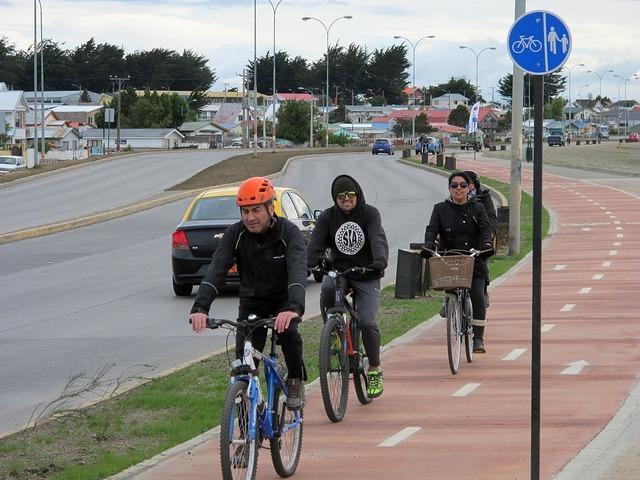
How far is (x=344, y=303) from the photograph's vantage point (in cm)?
964

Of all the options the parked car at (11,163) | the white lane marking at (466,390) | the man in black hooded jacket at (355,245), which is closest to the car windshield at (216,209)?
the white lane marking at (466,390)

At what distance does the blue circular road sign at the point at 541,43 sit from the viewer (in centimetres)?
733

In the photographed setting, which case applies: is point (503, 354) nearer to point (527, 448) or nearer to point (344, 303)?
point (344, 303)

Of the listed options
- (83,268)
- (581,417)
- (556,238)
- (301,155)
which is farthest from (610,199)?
(301,155)

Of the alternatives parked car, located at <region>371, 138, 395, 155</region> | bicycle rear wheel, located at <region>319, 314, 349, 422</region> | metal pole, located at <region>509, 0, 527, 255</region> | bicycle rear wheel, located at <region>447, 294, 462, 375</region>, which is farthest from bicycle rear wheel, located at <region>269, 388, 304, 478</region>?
parked car, located at <region>371, 138, 395, 155</region>

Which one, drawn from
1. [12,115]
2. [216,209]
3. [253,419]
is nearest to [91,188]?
[216,209]

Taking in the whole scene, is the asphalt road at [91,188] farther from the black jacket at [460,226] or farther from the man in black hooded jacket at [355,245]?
the man in black hooded jacket at [355,245]

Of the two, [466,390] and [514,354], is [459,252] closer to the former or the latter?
[514,354]

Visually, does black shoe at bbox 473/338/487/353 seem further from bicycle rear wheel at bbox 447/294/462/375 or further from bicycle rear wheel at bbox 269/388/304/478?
bicycle rear wheel at bbox 269/388/304/478

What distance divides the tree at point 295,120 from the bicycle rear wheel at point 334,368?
435 feet

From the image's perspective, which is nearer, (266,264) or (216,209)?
(266,264)

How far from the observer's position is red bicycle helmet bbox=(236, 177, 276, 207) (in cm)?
720

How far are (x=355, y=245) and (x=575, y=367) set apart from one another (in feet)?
10.0

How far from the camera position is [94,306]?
60.4 ft
